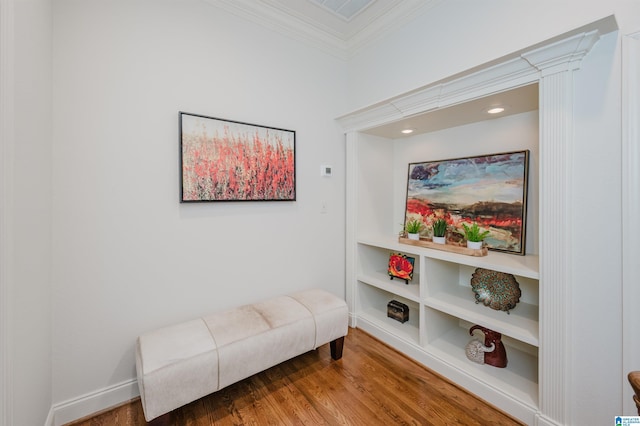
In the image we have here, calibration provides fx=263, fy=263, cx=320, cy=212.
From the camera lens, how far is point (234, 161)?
6.72ft

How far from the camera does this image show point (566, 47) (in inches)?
51.3

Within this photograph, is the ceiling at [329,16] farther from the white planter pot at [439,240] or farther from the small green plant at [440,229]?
the white planter pot at [439,240]

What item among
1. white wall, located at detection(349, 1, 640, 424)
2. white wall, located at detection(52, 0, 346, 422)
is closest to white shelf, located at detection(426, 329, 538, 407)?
white wall, located at detection(349, 1, 640, 424)

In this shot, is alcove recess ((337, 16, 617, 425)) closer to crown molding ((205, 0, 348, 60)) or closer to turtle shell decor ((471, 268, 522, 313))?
turtle shell decor ((471, 268, 522, 313))

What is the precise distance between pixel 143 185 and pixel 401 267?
2.19 metres

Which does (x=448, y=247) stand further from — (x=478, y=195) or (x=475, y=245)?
(x=478, y=195)

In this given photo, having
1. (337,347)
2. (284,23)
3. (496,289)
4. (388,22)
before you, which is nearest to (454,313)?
(496,289)

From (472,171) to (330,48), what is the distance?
5.92 feet

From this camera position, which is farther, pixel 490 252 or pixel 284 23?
pixel 284 23

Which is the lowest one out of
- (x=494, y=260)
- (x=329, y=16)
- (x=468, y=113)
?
(x=494, y=260)

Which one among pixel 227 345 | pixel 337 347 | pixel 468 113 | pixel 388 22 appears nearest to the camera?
pixel 227 345

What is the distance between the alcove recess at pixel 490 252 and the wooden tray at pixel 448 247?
53mm

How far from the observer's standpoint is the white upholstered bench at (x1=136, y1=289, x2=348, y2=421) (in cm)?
138

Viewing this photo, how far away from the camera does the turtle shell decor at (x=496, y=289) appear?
183cm
